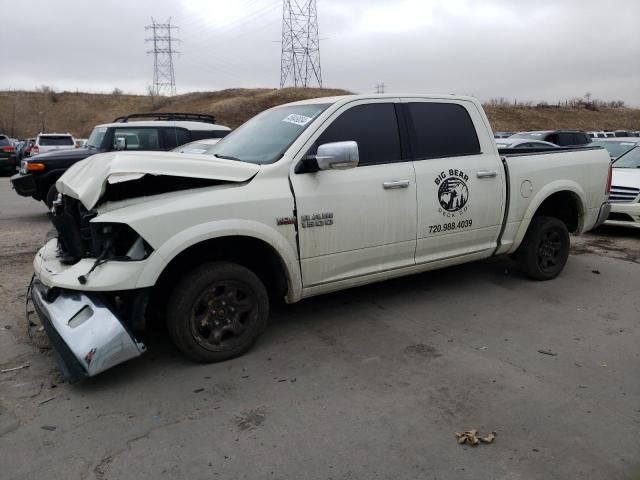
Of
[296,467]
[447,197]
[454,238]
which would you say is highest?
[447,197]

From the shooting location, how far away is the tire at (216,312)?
3.60 m

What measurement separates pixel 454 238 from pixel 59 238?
131 inches

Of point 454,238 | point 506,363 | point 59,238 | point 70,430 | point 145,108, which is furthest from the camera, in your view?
point 145,108

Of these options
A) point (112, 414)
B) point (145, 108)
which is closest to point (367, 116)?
point (112, 414)

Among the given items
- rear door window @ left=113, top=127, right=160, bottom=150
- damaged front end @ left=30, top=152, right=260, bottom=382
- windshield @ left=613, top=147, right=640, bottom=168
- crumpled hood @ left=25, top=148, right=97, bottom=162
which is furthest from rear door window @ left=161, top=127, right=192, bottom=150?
windshield @ left=613, top=147, right=640, bottom=168

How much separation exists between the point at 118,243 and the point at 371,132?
7.21ft

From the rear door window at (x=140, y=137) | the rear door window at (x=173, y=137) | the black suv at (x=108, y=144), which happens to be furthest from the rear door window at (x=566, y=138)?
the rear door window at (x=140, y=137)

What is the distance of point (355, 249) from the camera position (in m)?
4.26

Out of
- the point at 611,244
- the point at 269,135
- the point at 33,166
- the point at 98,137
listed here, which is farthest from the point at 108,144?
the point at 611,244

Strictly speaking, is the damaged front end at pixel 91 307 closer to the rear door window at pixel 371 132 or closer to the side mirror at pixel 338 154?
the side mirror at pixel 338 154

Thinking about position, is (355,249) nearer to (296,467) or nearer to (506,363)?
(506,363)

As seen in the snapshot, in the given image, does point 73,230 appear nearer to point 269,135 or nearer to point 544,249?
point 269,135

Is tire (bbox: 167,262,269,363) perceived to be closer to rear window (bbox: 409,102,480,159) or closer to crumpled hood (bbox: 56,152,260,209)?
crumpled hood (bbox: 56,152,260,209)

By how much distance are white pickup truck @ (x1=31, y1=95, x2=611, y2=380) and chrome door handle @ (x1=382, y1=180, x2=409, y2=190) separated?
0.07ft
